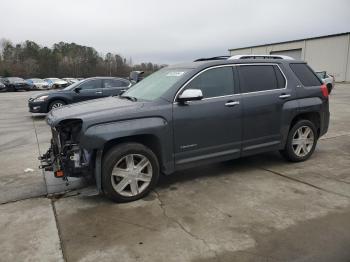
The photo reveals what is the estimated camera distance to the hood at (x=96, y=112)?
4.18m

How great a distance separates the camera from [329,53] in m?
43.9

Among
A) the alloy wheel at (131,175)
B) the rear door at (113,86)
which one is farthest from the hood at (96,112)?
the rear door at (113,86)

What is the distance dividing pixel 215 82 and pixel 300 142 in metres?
2.00

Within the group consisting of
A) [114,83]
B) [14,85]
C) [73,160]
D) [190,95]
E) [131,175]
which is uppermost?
[190,95]

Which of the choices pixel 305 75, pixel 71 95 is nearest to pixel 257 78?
pixel 305 75

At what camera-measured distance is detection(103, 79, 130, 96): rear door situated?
12.9 meters

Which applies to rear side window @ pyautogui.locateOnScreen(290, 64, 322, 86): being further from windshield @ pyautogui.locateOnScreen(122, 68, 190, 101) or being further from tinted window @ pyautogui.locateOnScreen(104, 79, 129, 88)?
tinted window @ pyautogui.locateOnScreen(104, 79, 129, 88)

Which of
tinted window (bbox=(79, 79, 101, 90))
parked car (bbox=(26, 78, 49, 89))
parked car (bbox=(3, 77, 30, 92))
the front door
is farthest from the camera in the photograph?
parked car (bbox=(26, 78, 49, 89))

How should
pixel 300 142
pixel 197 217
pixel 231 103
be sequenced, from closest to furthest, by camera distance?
1. pixel 197 217
2. pixel 231 103
3. pixel 300 142

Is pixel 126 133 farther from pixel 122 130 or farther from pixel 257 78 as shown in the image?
pixel 257 78

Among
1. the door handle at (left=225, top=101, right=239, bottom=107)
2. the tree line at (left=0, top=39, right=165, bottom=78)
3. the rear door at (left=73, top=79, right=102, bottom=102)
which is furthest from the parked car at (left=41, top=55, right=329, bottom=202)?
the tree line at (left=0, top=39, right=165, bottom=78)

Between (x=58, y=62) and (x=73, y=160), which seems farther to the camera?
(x=58, y=62)

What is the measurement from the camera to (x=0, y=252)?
3330 millimetres

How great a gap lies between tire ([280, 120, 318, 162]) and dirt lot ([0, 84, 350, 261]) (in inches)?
6.2
